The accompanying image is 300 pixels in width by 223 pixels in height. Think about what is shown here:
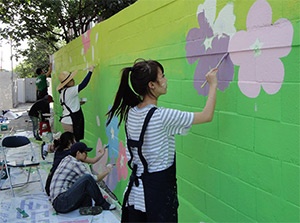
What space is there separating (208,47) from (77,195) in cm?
254

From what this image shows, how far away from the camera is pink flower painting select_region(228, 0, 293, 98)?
1.95 meters

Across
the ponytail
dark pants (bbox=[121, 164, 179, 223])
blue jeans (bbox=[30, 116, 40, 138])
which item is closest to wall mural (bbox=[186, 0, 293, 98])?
the ponytail

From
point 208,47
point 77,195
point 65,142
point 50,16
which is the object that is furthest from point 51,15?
point 208,47

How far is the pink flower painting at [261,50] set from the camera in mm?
1949

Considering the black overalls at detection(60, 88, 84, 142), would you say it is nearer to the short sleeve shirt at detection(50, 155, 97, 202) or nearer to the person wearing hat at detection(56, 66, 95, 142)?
the person wearing hat at detection(56, 66, 95, 142)

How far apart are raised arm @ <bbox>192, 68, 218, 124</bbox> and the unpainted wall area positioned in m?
0.13

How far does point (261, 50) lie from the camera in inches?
82.3

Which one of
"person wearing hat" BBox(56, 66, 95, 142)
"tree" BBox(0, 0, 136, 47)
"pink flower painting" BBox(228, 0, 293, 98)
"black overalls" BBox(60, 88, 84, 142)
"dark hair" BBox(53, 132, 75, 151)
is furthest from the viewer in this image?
"tree" BBox(0, 0, 136, 47)

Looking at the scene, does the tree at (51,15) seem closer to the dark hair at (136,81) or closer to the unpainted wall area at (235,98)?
the unpainted wall area at (235,98)

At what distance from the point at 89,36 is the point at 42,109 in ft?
12.8

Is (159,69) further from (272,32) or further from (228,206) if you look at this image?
(228,206)

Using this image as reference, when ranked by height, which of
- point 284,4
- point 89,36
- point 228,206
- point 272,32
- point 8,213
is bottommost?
point 8,213

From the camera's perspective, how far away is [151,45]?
11.6ft

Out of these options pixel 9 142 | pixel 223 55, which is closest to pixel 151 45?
pixel 223 55
